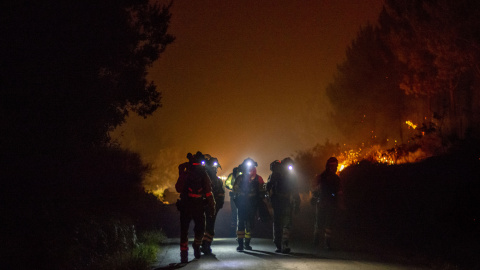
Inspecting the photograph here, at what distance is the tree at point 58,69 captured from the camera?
11.1m

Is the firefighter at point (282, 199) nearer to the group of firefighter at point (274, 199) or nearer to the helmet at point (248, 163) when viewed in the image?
the group of firefighter at point (274, 199)

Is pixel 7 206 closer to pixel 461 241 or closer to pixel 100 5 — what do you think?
pixel 100 5

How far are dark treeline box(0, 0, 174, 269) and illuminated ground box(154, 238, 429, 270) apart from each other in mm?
1202

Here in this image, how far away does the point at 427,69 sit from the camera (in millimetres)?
27109

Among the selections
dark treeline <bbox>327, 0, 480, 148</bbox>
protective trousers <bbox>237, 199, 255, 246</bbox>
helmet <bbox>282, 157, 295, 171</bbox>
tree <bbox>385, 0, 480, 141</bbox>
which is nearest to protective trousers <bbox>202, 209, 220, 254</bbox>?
protective trousers <bbox>237, 199, 255, 246</bbox>

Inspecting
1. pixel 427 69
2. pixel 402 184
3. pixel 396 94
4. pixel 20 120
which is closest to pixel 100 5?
pixel 20 120

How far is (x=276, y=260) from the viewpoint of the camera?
444 inches

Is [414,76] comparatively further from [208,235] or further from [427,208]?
[208,235]

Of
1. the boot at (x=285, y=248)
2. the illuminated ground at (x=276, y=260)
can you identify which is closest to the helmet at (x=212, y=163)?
the illuminated ground at (x=276, y=260)

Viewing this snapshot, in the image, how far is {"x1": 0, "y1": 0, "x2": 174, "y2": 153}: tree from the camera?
1115 cm

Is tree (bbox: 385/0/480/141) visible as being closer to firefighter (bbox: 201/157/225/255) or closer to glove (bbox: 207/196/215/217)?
firefighter (bbox: 201/157/225/255)

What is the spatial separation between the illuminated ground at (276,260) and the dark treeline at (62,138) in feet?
3.94

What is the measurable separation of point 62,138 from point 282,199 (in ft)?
17.0

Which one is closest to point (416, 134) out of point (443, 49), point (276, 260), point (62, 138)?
point (443, 49)
